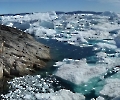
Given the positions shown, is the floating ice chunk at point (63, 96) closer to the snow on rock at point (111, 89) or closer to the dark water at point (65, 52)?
the snow on rock at point (111, 89)

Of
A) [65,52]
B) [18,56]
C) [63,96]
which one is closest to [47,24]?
[65,52]

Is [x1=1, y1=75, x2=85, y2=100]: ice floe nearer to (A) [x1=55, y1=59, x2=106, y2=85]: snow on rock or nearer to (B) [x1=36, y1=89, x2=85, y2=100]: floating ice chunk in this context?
(B) [x1=36, y1=89, x2=85, y2=100]: floating ice chunk

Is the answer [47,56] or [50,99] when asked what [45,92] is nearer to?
[50,99]

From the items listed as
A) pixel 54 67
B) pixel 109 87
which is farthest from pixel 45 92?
pixel 54 67

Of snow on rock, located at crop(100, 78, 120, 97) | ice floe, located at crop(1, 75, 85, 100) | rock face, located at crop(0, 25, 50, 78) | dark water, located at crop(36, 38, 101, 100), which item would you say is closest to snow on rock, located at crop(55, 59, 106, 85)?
dark water, located at crop(36, 38, 101, 100)

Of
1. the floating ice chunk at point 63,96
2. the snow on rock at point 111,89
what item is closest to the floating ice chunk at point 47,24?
the snow on rock at point 111,89

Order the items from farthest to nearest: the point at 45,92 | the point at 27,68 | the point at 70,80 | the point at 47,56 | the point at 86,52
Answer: the point at 86,52 < the point at 47,56 < the point at 27,68 < the point at 70,80 < the point at 45,92

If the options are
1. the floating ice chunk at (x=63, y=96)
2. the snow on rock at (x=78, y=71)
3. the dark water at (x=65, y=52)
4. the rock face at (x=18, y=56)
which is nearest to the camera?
the floating ice chunk at (x=63, y=96)
